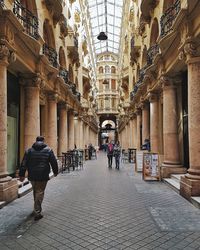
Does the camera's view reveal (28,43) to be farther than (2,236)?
Yes

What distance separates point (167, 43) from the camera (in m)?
10.4

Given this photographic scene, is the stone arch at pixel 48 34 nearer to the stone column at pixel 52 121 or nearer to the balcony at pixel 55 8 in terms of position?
the balcony at pixel 55 8

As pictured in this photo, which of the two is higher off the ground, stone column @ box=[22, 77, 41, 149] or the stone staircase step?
stone column @ box=[22, 77, 41, 149]

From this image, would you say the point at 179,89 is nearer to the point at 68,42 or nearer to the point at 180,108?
the point at 180,108

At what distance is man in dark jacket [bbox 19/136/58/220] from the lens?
6438 millimetres

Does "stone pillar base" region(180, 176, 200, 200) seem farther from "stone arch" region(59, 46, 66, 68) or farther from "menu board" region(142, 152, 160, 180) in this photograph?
"stone arch" region(59, 46, 66, 68)

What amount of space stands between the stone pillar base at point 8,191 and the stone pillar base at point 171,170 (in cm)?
639

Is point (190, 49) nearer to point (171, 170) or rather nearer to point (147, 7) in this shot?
point (171, 170)

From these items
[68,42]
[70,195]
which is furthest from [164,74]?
[68,42]

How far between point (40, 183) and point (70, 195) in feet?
9.70

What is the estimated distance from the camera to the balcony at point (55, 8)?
48.5 ft

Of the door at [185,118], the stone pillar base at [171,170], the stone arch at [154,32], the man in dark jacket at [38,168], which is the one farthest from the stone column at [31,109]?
the stone arch at [154,32]

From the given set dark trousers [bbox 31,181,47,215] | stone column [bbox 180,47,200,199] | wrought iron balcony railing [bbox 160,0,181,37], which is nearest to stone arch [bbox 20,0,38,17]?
wrought iron balcony railing [bbox 160,0,181,37]

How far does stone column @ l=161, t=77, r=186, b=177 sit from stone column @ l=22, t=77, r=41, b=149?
5.67 m
